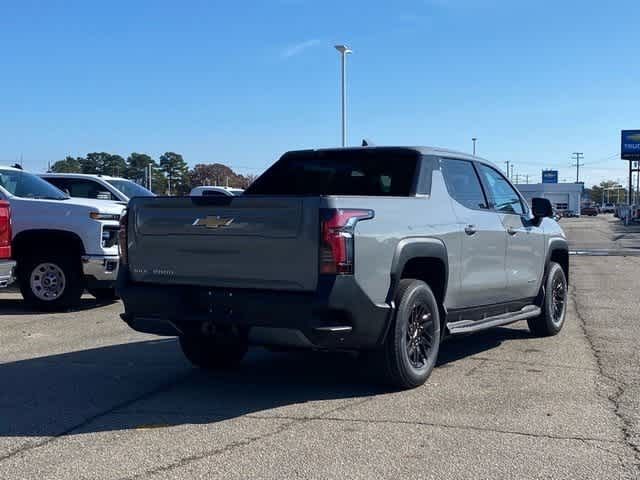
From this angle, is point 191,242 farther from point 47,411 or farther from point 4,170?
point 4,170

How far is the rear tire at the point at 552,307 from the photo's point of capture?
28.2 ft

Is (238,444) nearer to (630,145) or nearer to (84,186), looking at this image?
(84,186)

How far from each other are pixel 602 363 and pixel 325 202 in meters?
3.46

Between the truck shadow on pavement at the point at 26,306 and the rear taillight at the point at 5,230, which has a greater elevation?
the rear taillight at the point at 5,230

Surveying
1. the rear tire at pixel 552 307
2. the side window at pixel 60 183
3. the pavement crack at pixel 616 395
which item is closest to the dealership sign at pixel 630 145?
the side window at pixel 60 183

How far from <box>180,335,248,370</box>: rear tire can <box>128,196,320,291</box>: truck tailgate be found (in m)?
1.06

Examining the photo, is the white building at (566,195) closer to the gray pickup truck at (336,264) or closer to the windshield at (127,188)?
the windshield at (127,188)

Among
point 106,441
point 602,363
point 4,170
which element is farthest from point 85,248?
point 602,363

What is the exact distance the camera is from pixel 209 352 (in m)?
7.00

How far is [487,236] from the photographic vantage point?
23.6 ft

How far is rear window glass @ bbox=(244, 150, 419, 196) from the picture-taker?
7.09 m

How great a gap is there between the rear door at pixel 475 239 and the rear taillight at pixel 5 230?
203 inches

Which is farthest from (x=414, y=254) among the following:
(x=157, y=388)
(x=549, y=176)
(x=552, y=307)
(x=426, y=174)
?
(x=549, y=176)

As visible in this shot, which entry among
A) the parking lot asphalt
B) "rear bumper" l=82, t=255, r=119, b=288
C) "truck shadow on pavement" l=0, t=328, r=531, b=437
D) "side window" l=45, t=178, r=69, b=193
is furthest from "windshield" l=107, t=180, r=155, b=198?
"truck shadow on pavement" l=0, t=328, r=531, b=437
